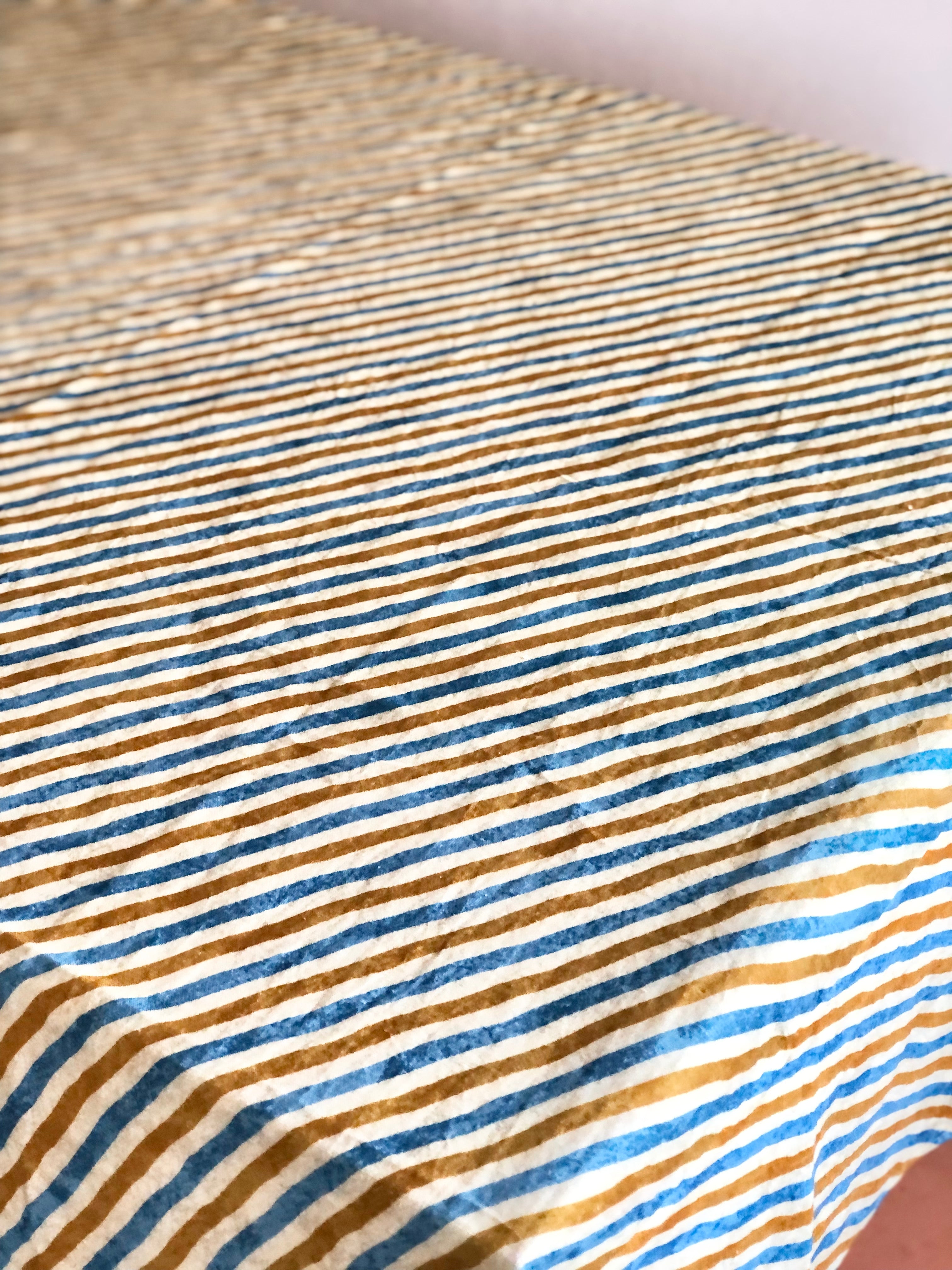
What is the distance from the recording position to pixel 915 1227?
46.6 inches

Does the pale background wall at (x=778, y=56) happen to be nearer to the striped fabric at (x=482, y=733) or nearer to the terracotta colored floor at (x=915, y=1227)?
the striped fabric at (x=482, y=733)

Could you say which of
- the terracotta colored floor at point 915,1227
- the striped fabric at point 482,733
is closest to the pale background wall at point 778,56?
the striped fabric at point 482,733

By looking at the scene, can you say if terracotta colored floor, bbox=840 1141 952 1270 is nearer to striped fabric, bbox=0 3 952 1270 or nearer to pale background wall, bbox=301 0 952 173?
striped fabric, bbox=0 3 952 1270

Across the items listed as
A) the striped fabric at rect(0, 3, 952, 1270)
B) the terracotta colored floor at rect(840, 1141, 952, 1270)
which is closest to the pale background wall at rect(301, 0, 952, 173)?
the striped fabric at rect(0, 3, 952, 1270)

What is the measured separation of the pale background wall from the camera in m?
1.63

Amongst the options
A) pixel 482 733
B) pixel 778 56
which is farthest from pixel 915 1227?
pixel 778 56

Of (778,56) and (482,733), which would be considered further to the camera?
(778,56)

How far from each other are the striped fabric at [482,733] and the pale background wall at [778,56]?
250mm

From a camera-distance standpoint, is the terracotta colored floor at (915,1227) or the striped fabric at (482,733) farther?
the terracotta colored floor at (915,1227)

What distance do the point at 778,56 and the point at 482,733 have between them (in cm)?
132

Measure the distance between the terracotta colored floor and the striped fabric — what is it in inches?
12.4

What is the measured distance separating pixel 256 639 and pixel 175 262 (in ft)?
2.26

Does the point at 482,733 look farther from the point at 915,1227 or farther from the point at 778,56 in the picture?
the point at 778,56

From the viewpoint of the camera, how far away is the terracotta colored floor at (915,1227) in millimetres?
1156
